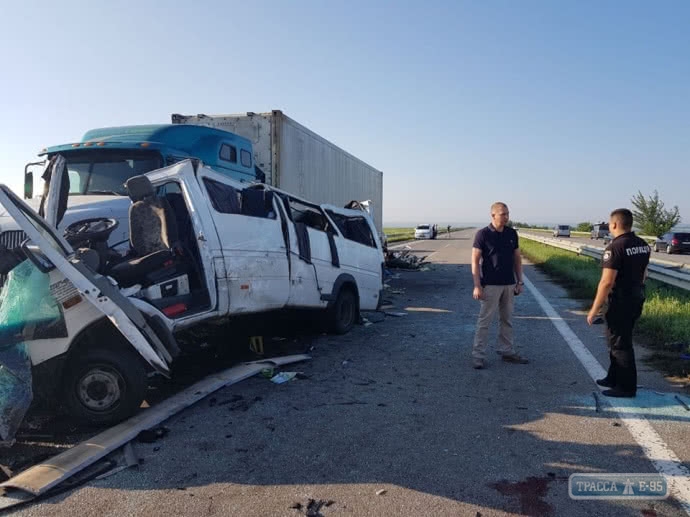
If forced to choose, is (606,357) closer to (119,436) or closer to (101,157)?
(119,436)

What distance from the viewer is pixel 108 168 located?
7598mm

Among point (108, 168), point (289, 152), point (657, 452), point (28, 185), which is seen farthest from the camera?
point (289, 152)

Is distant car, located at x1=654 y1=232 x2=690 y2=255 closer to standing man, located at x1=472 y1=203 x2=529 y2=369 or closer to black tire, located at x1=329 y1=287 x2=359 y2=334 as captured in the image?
black tire, located at x1=329 y1=287 x2=359 y2=334

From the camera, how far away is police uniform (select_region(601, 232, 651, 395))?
4.97 metres

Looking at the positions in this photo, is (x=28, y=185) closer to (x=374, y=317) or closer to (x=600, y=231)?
(x=374, y=317)

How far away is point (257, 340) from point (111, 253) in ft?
7.65

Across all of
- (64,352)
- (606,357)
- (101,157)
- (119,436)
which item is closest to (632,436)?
(606,357)

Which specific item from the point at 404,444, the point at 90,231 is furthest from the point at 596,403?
the point at 90,231

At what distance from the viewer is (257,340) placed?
23.4 ft

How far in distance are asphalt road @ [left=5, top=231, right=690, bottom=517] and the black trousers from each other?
0.23 metres

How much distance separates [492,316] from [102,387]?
4.15m

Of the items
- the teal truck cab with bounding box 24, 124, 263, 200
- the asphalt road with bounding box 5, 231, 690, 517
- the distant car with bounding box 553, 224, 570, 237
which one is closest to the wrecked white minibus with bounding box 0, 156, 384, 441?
the asphalt road with bounding box 5, 231, 690, 517

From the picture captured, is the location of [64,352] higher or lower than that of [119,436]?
higher

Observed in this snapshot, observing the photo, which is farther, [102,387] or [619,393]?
[619,393]
